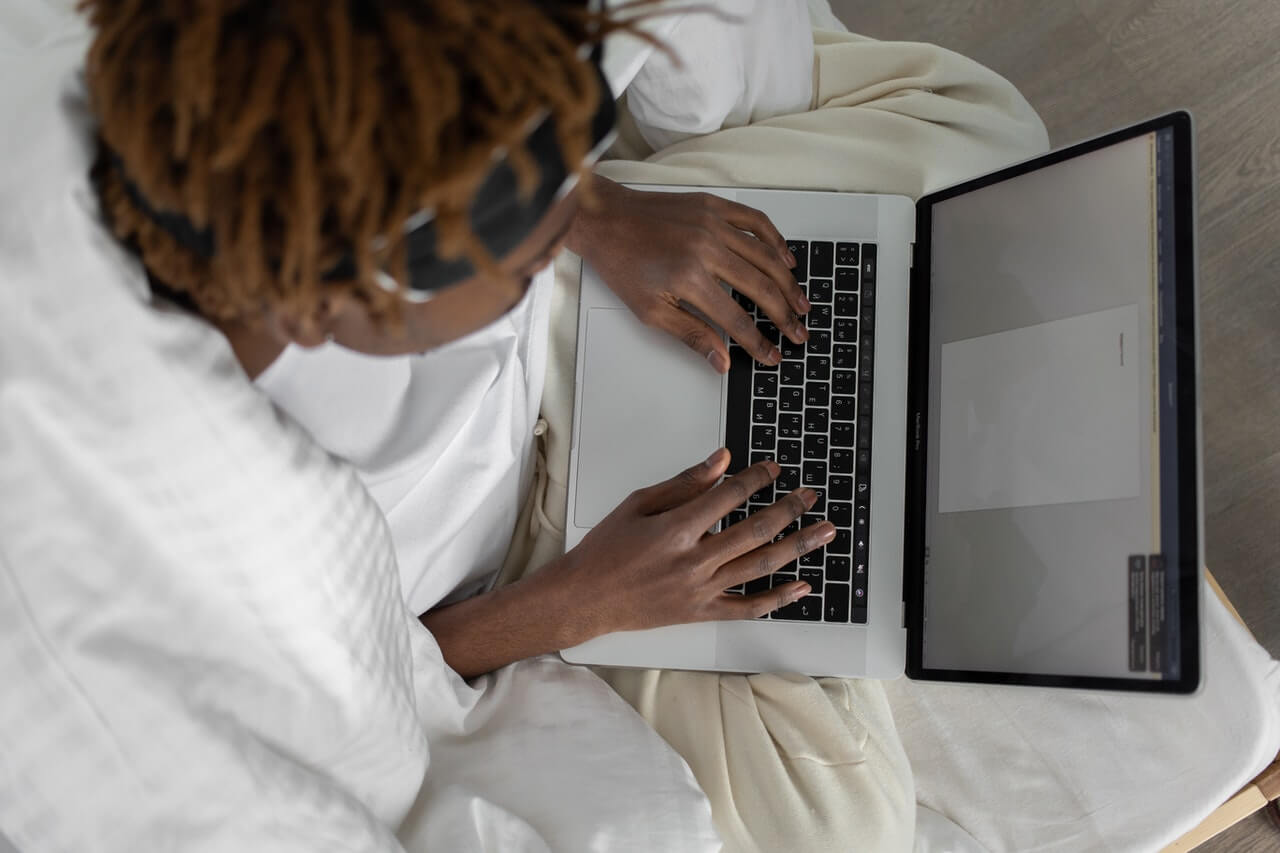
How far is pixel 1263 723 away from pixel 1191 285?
0.47 m

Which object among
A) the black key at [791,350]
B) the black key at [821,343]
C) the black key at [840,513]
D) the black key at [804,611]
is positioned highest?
the black key at [821,343]

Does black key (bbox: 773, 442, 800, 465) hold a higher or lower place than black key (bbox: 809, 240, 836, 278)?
lower

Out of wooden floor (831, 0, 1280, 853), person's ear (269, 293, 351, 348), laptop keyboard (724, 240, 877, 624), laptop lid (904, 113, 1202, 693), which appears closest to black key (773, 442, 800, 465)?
laptop keyboard (724, 240, 877, 624)

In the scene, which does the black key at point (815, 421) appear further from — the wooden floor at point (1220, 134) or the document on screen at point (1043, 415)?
the wooden floor at point (1220, 134)

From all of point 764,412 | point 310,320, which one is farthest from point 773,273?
point 310,320

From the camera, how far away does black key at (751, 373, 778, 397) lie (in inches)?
34.3

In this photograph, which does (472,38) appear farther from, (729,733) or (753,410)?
(729,733)

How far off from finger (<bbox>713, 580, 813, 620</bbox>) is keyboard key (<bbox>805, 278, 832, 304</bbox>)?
255mm

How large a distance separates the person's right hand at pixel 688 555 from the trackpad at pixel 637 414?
2.1 inches

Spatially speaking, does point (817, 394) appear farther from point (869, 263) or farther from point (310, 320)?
point (310, 320)

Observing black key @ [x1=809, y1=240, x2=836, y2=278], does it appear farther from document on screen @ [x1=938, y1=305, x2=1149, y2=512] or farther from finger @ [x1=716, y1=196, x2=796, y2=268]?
document on screen @ [x1=938, y1=305, x2=1149, y2=512]

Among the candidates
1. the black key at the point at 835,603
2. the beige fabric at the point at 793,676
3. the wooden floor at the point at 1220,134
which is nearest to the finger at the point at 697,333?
the beige fabric at the point at 793,676

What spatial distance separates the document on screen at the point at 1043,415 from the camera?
70cm

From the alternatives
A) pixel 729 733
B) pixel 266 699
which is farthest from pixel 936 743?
pixel 266 699
